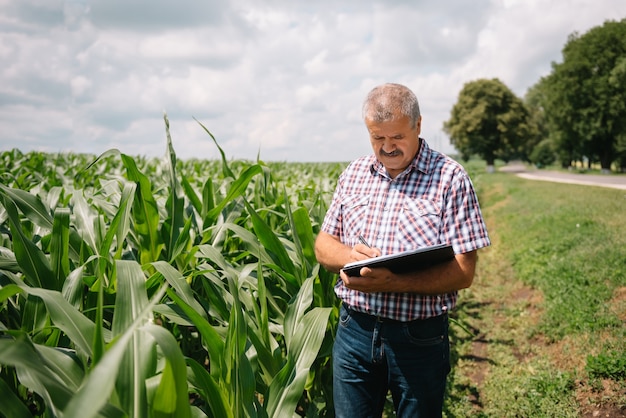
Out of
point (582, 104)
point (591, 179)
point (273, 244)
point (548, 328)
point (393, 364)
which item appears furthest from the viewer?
point (582, 104)

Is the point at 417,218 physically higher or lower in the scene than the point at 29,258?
higher

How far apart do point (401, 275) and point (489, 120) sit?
149 ft

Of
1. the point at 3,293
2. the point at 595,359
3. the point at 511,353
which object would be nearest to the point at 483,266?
the point at 511,353

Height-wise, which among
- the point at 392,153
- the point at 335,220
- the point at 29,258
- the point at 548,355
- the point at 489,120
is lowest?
the point at 548,355

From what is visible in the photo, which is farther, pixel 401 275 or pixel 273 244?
pixel 273 244

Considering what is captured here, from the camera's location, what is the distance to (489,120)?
142 feet

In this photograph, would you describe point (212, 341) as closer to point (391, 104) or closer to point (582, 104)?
point (391, 104)

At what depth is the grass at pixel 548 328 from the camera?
10.8 ft

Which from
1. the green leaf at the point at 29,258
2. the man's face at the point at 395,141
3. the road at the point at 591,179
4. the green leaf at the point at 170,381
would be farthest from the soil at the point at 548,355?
the road at the point at 591,179

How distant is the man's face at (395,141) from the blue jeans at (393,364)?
673mm

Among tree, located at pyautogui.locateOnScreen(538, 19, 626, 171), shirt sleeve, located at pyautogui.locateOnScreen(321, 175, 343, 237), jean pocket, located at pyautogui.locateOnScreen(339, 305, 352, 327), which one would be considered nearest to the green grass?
jean pocket, located at pyautogui.locateOnScreen(339, 305, 352, 327)

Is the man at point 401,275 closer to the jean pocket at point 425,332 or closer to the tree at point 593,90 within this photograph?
the jean pocket at point 425,332

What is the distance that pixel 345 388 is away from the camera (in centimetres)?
202

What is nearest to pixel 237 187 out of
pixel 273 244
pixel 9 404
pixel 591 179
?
pixel 273 244
